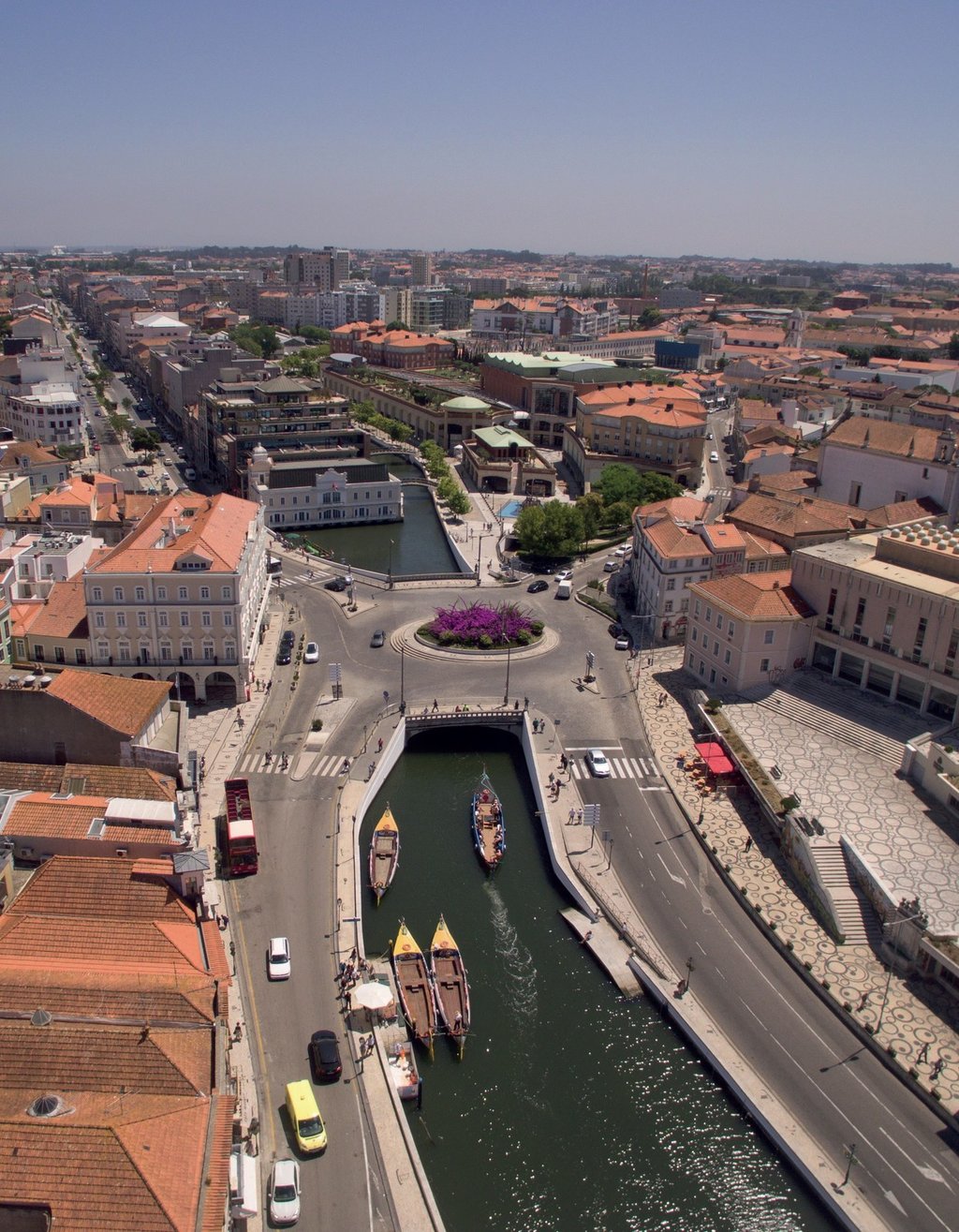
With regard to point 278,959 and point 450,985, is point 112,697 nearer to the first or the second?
point 278,959

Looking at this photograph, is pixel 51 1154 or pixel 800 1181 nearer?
pixel 51 1154

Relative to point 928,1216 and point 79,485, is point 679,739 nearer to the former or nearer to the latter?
point 928,1216

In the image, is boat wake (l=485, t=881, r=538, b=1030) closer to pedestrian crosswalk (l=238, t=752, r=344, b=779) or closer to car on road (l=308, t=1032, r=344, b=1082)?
car on road (l=308, t=1032, r=344, b=1082)

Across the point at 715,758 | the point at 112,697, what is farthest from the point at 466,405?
the point at 112,697

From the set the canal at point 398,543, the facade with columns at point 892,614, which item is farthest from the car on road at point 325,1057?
the canal at point 398,543

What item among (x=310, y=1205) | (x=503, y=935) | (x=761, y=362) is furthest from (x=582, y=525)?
(x=761, y=362)

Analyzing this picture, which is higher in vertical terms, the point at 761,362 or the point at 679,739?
the point at 761,362
